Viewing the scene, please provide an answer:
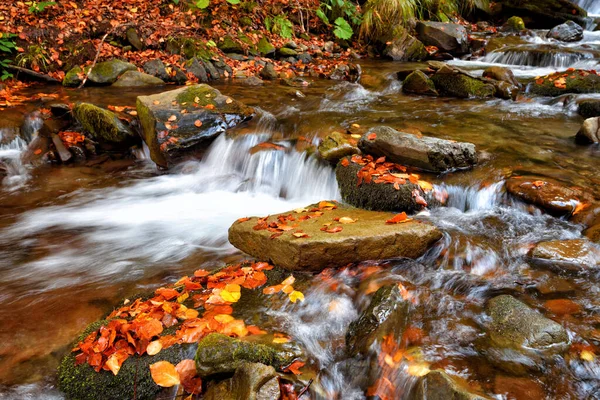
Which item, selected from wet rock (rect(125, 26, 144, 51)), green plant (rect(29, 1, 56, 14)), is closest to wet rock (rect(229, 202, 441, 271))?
wet rock (rect(125, 26, 144, 51))

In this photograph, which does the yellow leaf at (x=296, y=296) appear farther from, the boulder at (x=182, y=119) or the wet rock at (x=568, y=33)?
the wet rock at (x=568, y=33)

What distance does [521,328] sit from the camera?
3.04 metres

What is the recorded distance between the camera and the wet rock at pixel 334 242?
3719 mm

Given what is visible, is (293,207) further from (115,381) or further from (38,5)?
(38,5)

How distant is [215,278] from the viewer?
3908 mm

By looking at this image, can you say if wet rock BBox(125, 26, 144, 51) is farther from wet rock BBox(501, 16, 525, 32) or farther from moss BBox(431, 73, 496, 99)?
wet rock BBox(501, 16, 525, 32)

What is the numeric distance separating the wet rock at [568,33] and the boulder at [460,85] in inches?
262

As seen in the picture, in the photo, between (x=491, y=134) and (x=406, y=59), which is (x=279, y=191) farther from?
(x=406, y=59)

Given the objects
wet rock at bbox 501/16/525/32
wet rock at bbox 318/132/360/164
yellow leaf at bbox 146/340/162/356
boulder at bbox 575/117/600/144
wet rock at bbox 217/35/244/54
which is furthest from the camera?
wet rock at bbox 501/16/525/32

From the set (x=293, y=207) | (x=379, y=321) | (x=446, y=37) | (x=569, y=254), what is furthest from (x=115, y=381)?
(x=446, y=37)

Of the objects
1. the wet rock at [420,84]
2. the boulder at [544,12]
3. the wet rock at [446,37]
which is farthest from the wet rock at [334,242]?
the boulder at [544,12]

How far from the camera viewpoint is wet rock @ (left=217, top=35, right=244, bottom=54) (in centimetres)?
1199

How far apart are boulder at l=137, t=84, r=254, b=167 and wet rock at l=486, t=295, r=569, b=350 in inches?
217

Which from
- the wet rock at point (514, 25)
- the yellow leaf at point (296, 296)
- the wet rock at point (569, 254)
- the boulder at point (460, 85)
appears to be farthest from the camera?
the wet rock at point (514, 25)
